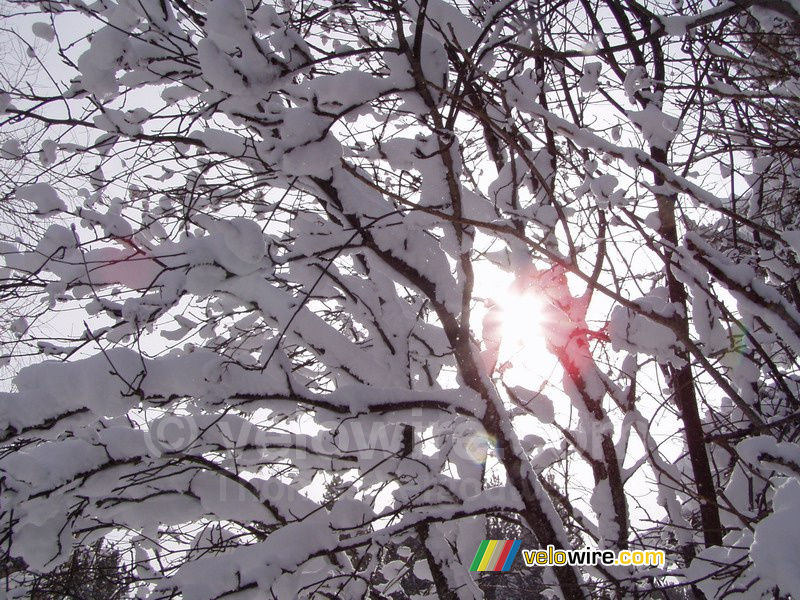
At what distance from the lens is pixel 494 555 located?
3.23 meters

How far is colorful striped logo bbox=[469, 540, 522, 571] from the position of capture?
10.3 feet

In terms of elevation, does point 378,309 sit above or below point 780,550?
above

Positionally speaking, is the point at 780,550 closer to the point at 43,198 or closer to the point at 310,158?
the point at 310,158

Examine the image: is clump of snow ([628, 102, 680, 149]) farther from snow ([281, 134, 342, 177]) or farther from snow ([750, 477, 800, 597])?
snow ([750, 477, 800, 597])

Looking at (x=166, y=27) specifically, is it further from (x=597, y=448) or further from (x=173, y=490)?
(x=597, y=448)

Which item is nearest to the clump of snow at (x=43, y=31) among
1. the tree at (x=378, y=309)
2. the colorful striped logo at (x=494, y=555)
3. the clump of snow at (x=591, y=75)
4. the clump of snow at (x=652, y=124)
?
the tree at (x=378, y=309)

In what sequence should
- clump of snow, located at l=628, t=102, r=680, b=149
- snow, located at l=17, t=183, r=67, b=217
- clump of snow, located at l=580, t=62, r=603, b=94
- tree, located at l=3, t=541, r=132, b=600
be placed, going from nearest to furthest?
clump of snow, located at l=628, t=102, r=680, b=149 < tree, located at l=3, t=541, r=132, b=600 < clump of snow, located at l=580, t=62, r=603, b=94 < snow, located at l=17, t=183, r=67, b=217

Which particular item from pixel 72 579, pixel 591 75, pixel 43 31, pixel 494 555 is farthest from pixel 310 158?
pixel 494 555

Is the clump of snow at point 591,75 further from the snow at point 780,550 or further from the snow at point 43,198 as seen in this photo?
the snow at point 43,198

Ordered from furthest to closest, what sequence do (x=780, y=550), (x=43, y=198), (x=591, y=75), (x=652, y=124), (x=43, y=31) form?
(x=43, y=198) → (x=43, y=31) → (x=591, y=75) → (x=652, y=124) → (x=780, y=550)

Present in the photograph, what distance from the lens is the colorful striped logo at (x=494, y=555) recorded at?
3.13 meters

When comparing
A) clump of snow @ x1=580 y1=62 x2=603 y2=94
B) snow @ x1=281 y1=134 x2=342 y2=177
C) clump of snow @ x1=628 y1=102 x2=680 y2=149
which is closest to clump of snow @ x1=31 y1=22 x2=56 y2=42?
snow @ x1=281 y1=134 x2=342 y2=177

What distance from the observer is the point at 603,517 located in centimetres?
329

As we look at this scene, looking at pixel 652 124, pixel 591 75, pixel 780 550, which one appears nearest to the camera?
pixel 780 550
